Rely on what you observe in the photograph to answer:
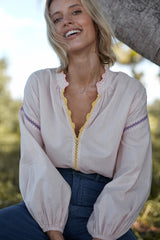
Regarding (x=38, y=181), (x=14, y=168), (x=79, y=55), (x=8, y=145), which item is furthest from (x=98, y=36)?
(x=8, y=145)

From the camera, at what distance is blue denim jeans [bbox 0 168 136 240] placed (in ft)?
6.01

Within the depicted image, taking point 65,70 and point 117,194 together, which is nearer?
point 117,194

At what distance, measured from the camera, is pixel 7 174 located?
5.82 m

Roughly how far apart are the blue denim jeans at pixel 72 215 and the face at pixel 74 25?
2.72 feet

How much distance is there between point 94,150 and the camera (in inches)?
81.2

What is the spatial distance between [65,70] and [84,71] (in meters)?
0.16

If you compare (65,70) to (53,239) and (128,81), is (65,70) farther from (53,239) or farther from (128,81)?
(53,239)

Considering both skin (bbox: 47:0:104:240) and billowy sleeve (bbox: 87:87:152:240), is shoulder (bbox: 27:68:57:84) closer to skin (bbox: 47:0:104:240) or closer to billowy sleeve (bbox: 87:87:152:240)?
skin (bbox: 47:0:104:240)

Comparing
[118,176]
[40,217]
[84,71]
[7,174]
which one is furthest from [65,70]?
[7,174]

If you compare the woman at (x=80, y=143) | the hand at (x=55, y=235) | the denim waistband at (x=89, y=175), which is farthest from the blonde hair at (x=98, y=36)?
the hand at (x=55, y=235)

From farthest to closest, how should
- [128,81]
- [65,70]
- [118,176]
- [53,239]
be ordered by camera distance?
[65,70], [128,81], [118,176], [53,239]

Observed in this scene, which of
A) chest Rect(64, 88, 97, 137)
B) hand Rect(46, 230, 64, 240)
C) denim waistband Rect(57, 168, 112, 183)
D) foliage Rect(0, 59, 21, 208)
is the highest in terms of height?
chest Rect(64, 88, 97, 137)

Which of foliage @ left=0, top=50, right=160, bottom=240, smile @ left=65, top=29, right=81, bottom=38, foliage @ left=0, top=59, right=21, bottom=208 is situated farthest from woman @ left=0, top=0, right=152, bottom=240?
foliage @ left=0, top=59, right=21, bottom=208

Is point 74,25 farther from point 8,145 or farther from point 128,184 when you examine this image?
point 8,145
